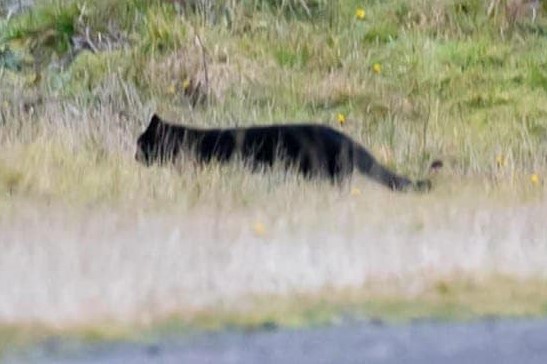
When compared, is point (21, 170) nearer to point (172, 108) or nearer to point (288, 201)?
point (288, 201)

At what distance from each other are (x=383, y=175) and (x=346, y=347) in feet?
13.0

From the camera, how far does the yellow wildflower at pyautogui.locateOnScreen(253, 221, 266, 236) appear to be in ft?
22.4

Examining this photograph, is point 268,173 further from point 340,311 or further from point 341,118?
point 340,311

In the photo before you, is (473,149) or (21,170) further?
(473,149)

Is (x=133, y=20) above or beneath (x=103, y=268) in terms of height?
above

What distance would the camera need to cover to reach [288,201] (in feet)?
25.5

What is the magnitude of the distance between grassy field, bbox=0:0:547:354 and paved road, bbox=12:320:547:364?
23cm

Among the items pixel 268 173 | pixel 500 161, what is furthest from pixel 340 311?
pixel 500 161

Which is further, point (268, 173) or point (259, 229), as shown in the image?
point (268, 173)

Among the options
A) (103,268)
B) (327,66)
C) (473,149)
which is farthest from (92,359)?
(327,66)

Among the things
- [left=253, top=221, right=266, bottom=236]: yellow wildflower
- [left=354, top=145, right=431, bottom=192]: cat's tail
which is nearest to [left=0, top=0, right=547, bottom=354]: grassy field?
[left=253, top=221, right=266, bottom=236]: yellow wildflower

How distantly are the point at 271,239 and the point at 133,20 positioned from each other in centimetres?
746

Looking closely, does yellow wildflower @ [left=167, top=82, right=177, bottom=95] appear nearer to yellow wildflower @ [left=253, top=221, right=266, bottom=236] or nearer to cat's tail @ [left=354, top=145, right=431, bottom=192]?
cat's tail @ [left=354, top=145, right=431, bottom=192]

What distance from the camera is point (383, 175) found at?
29.0 ft
